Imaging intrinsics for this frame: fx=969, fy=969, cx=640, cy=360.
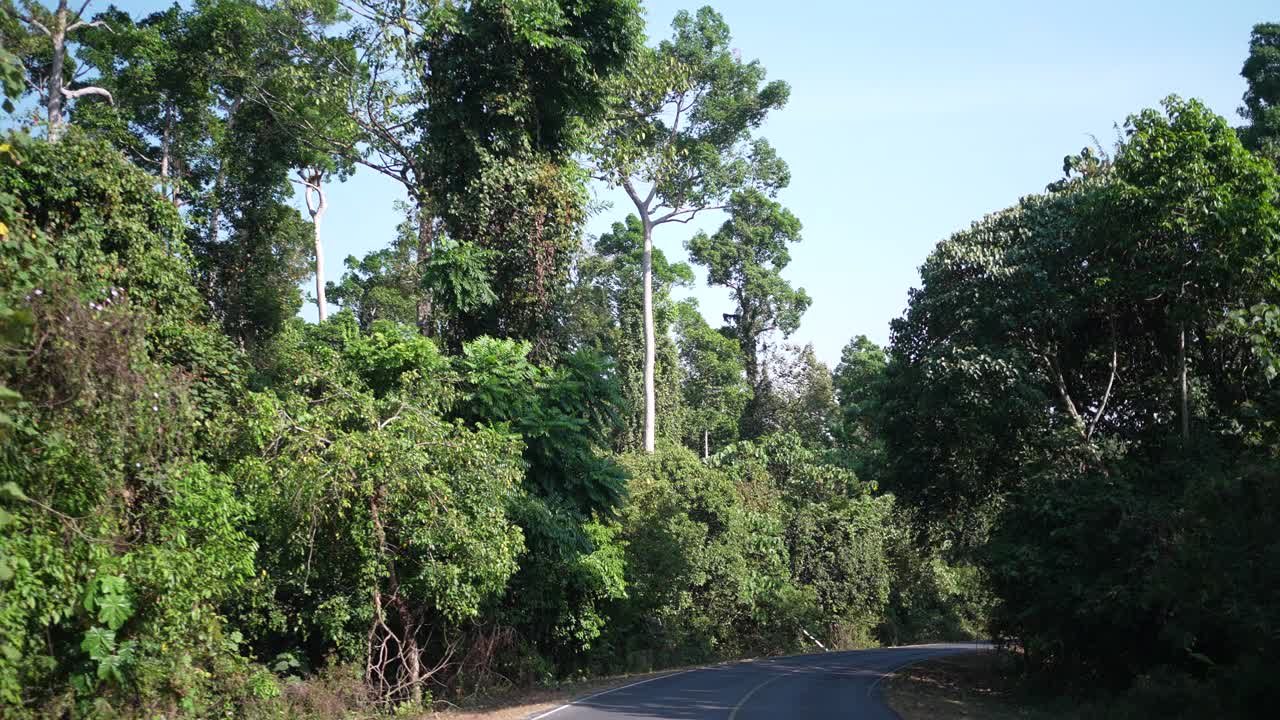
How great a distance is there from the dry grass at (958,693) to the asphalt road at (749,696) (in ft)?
1.74

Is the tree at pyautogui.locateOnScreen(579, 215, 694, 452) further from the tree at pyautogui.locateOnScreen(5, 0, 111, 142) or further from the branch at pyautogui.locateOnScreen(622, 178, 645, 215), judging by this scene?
the tree at pyautogui.locateOnScreen(5, 0, 111, 142)

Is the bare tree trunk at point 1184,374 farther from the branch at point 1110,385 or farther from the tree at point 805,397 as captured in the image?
the tree at point 805,397

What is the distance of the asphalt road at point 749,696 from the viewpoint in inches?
617

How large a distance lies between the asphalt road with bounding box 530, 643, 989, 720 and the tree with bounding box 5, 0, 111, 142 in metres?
20.5

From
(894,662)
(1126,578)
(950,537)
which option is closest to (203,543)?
(1126,578)

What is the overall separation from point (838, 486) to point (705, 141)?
53.7 feet

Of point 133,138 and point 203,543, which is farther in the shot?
point 133,138

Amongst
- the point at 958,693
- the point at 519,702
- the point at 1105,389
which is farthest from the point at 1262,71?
the point at 519,702

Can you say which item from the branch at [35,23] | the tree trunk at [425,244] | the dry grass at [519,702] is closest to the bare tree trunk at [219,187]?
the branch at [35,23]

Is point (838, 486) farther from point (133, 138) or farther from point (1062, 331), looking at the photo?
point (133, 138)

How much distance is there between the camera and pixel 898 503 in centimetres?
2369

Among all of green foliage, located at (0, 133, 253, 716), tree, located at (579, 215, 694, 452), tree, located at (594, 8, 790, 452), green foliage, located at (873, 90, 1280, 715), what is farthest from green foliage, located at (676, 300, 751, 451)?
green foliage, located at (0, 133, 253, 716)

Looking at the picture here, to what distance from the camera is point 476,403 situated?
65.4 ft

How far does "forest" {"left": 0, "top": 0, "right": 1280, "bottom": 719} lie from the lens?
11.2 metres
